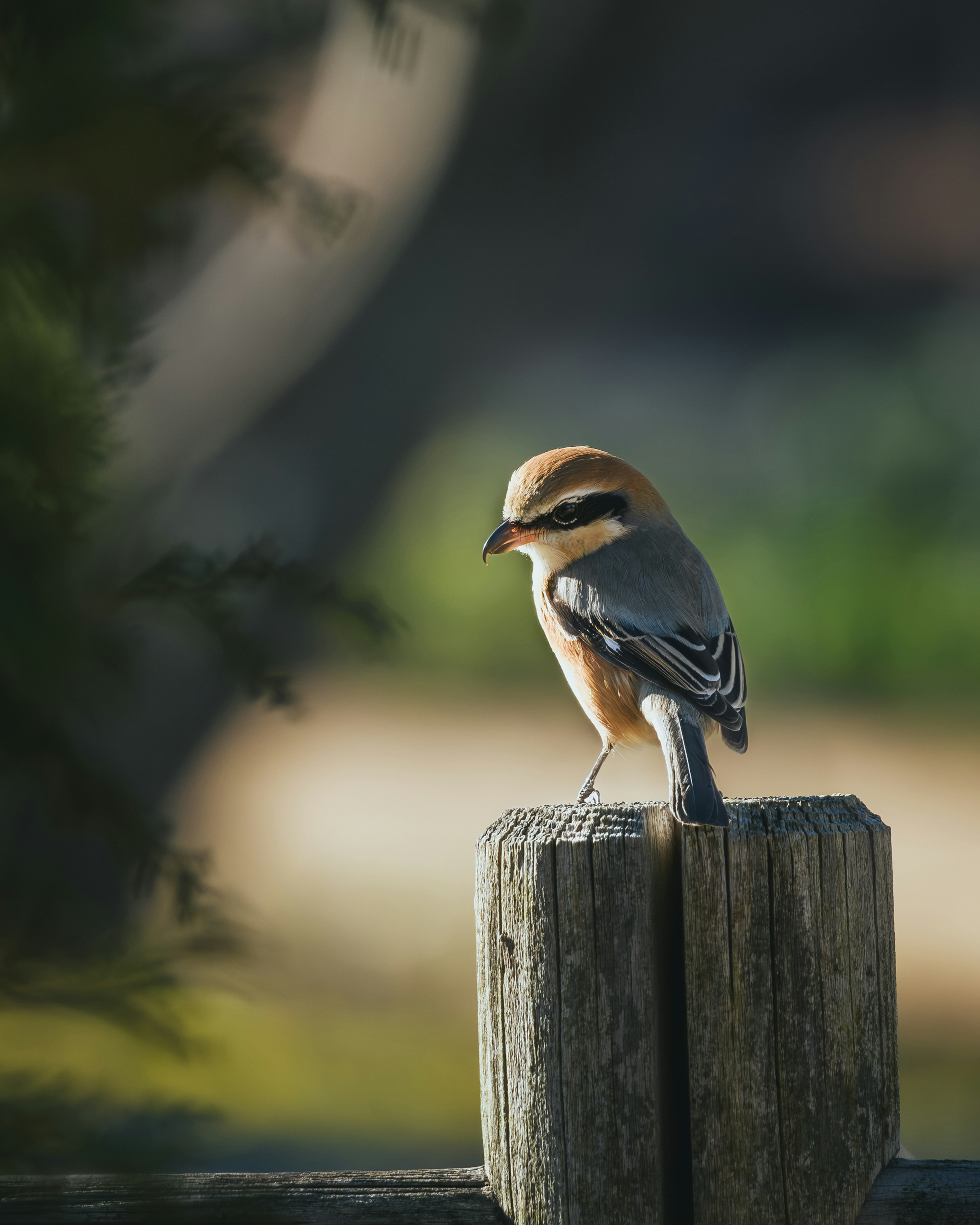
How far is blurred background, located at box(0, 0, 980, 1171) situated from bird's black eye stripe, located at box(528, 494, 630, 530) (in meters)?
0.63

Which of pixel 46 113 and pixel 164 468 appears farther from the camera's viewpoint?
pixel 164 468

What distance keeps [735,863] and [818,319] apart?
9933 mm

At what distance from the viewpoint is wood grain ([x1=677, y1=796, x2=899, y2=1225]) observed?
1373mm

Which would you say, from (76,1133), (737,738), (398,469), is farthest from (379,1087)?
(398,469)

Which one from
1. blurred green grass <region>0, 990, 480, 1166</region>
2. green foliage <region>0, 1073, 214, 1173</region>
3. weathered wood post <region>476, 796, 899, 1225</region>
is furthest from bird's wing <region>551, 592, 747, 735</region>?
green foliage <region>0, 1073, 214, 1173</region>

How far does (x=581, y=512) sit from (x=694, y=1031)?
1629 mm

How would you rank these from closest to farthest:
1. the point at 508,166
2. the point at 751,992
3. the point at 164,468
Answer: the point at 751,992 → the point at 164,468 → the point at 508,166

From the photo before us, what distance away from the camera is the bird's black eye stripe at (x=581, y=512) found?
2.79m

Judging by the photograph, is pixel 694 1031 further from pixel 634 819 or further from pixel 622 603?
pixel 622 603

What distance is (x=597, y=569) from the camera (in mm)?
2811

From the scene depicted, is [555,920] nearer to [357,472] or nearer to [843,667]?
[843,667]

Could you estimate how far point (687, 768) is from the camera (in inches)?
73.9

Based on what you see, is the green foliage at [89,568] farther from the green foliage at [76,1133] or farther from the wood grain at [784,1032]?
the wood grain at [784,1032]

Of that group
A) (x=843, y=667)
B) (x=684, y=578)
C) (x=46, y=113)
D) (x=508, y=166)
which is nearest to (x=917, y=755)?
(x=843, y=667)
